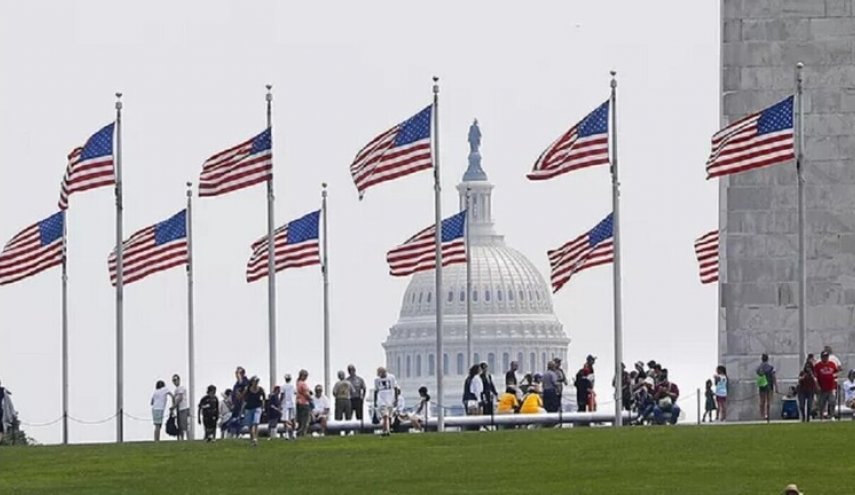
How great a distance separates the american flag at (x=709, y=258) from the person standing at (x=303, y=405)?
12358 mm

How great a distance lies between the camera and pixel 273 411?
6744 centimetres

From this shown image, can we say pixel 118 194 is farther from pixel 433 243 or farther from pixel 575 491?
pixel 575 491

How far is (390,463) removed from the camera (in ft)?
188

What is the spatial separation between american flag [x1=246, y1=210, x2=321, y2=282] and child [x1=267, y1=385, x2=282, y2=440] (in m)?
15.2

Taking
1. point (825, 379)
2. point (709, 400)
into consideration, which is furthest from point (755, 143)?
point (709, 400)

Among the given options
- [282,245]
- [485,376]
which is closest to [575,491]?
[485,376]

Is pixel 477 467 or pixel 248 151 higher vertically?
pixel 248 151

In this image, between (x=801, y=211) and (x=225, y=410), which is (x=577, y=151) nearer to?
(x=801, y=211)

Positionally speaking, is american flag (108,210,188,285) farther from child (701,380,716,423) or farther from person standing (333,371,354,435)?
child (701,380,716,423)

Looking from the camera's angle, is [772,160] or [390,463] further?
[772,160]

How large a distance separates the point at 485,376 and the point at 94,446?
374 inches

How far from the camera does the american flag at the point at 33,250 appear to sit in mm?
80625

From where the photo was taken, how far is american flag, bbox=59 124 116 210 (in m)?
76.6

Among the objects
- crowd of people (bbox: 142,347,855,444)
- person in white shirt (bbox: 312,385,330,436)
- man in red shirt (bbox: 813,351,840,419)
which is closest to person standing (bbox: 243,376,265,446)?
crowd of people (bbox: 142,347,855,444)
